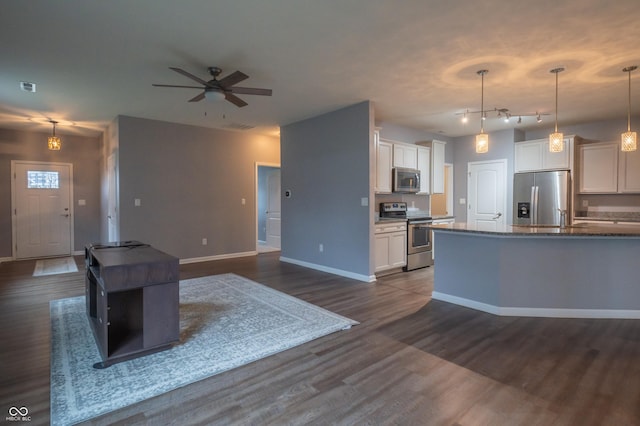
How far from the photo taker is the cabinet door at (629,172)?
557 cm

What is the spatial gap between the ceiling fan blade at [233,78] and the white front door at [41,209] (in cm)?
595

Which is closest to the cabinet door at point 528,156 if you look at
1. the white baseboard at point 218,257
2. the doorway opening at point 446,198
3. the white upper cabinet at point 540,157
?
the white upper cabinet at point 540,157

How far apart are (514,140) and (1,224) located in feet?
33.8

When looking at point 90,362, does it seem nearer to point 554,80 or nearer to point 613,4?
point 613,4

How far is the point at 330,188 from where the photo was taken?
5609 mm

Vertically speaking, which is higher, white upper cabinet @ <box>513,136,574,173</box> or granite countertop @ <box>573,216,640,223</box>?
white upper cabinet @ <box>513,136,574,173</box>

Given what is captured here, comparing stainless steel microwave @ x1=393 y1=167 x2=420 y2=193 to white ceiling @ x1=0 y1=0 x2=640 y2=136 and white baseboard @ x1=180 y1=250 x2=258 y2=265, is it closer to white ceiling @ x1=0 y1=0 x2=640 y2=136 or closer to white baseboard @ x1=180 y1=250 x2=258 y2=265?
white ceiling @ x1=0 y1=0 x2=640 y2=136

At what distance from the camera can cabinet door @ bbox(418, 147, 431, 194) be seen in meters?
6.42

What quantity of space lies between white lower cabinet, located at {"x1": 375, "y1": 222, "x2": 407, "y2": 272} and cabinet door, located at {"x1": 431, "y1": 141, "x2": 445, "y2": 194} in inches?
60.3

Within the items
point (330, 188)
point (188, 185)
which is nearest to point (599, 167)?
point (330, 188)

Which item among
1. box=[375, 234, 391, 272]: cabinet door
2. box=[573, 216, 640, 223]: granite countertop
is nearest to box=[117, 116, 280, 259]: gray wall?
box=[375, 234, 391, 272]: cabinet door

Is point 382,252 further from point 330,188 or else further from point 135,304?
point 135,304

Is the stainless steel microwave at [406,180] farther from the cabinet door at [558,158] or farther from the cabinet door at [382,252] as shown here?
the cabinet door at [558,158]

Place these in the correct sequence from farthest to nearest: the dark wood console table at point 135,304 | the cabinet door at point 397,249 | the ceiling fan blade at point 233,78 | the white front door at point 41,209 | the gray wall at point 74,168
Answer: the white front door at point 41,209, the gray wall at point 74,168, the cabinet door at point 397,249, the ceiling fan blade at point 233,78, the dark wood console table at point 135,304
